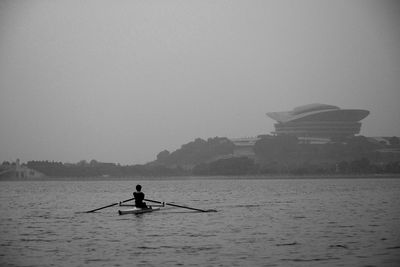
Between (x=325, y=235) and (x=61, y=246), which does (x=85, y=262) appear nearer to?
(x=61, y=246)

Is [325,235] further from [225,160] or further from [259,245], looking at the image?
[225,160]

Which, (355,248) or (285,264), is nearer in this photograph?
(285,264)

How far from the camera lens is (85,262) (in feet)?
85.0

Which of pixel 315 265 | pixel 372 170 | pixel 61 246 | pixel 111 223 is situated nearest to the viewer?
pixel 315 265

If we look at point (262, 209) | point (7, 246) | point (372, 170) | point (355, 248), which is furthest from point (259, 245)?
point (372, 170)

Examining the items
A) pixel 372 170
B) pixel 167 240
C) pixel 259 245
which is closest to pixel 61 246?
pixel 167 240

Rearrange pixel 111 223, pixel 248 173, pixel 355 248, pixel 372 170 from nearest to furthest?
pixel 355 248
pixel 111 223
pixel 372 170
pixel 248 173

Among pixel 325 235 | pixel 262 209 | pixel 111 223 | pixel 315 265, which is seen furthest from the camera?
pixel 262 209

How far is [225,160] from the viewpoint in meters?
193

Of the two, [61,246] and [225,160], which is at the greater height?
[225,160]

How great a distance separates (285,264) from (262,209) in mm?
27590

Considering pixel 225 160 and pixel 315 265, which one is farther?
pixel 225 160

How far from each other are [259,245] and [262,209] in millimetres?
22652

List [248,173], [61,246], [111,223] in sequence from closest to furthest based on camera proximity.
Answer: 1. [61,246]
2. [111,223]
3. [248,173]
